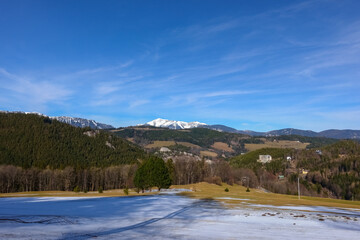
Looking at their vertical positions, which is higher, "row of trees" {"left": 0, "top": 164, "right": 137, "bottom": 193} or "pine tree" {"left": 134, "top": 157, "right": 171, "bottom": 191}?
"pine tree" {"left": 134, "top": 157, "right": 171, "bottom": 191}

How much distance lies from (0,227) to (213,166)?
482 ft

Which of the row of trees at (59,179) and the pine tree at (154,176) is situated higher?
the pine tree at (154,176)

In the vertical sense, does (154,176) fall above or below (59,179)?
above

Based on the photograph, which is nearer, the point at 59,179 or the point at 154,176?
the point at 154,176

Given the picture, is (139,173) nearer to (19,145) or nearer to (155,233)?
(155,233)

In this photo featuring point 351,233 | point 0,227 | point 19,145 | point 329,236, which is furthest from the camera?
point 19,145

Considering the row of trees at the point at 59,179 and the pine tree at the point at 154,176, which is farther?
the row of trees at the point at 59,179

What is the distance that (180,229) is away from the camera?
1596cm

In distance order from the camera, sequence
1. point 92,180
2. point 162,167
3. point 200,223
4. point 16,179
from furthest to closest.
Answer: point 92,180 < point 16,179 < point 162,167 < point 200,223

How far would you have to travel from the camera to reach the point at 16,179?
110125mm

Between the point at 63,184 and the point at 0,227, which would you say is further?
the point at 63,184

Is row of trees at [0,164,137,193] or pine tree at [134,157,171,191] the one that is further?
row of trees at [0,164,137,193]

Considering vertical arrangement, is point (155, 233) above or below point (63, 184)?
above

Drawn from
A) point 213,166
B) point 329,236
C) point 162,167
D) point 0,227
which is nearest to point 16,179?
point 162,167
